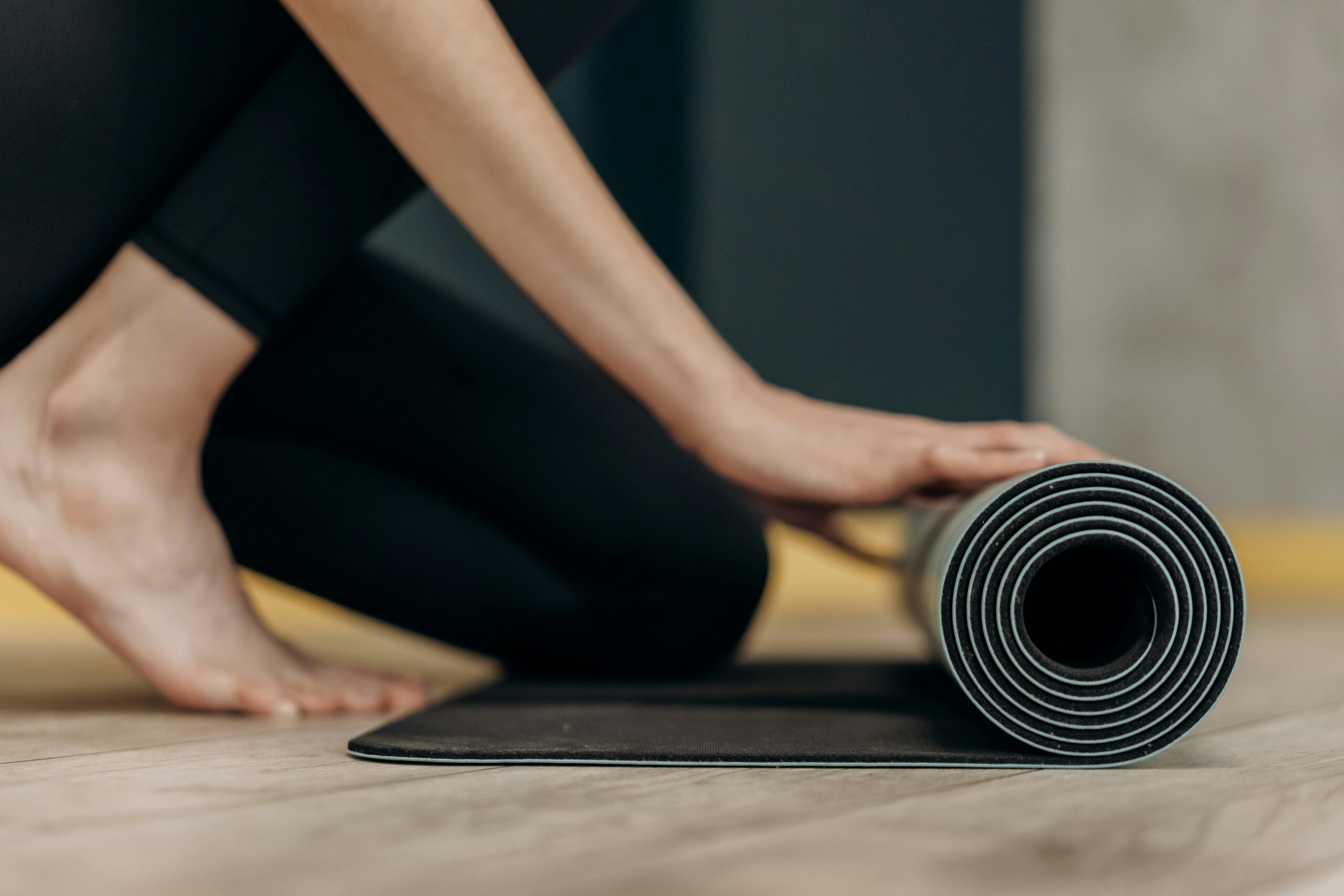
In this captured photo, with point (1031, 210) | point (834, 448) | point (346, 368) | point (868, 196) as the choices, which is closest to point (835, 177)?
point (868, 196)

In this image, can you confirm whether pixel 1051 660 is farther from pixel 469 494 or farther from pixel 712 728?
pixel 469 494

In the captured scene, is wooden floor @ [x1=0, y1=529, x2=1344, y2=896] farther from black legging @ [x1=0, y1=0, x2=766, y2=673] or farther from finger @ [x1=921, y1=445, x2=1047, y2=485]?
black legging @ [x1=0, y1=0, x2=766, y2=673]

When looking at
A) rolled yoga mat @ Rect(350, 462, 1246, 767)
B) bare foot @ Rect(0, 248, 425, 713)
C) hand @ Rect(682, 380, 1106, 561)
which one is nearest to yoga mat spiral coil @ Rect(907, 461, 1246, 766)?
rolled yoga mat @ Rect(350, 462, 1246, 767)

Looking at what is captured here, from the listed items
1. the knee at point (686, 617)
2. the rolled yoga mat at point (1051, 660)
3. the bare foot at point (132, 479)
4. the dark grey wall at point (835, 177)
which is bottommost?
the bare foot at point (132, 479)

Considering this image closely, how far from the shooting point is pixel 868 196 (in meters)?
3.18

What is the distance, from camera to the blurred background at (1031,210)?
2.95m

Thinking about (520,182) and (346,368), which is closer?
(520,182)

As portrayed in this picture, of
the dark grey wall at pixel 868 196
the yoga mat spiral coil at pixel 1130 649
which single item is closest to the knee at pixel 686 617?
the yoga mat spiral coil at pixel 1130 649

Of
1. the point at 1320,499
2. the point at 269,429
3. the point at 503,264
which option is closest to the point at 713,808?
the point at 503,264

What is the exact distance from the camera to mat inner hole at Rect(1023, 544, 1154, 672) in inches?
25.9

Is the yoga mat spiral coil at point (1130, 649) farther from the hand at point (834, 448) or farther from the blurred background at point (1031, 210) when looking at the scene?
the blurred background at point (1031, 210)

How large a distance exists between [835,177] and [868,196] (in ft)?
0.37

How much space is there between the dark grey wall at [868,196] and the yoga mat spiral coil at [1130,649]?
2390mm

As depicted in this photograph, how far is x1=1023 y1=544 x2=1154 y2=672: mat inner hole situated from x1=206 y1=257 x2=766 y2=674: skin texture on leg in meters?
0.43
